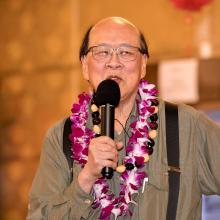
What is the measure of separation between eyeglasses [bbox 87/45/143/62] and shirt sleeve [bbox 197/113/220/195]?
1.28 ft

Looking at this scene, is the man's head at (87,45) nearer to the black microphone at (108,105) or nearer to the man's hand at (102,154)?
the black microphone at (108,105)

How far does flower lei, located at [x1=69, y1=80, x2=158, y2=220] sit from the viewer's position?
2602mm

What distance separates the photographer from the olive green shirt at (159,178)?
8.30ft

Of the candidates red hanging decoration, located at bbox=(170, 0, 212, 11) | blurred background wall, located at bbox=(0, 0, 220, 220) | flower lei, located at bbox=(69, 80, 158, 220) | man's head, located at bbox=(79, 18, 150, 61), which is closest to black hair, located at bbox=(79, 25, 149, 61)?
man's head, located at bbox=(79, 18, 150, 61)

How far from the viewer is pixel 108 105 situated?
2256 millimetres

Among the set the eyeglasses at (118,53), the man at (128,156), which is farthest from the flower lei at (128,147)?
the eyeglasses at (118,53)

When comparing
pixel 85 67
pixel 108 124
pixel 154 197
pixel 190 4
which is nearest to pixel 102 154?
pixel 108 124

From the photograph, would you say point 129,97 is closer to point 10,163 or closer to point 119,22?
point 119,22

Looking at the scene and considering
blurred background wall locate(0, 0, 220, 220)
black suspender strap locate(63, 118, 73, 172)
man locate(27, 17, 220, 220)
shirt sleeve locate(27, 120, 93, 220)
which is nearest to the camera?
shirt sleeve locate(27, 120, 93, 220)

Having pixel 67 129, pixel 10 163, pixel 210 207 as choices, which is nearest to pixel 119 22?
pixel 67 129

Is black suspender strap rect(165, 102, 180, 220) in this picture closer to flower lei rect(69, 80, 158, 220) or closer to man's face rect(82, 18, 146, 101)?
flower lei rect(69, 80, 158, 220)

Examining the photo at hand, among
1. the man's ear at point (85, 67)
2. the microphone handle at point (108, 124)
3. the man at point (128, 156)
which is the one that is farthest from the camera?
the man's ear at point (85, 67)

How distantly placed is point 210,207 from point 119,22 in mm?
2787

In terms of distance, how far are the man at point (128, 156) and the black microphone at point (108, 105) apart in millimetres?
243
